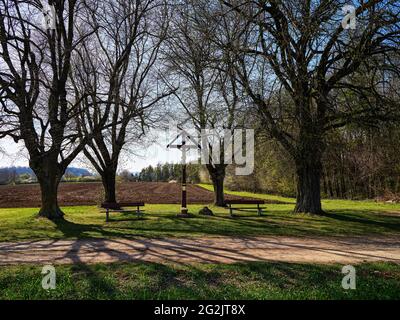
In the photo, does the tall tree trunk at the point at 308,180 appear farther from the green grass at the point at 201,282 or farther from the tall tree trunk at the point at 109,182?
the tall tree trunk at the point at 109,182

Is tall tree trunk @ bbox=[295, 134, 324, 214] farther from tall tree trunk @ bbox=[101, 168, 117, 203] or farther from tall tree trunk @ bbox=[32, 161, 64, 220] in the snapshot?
tall tree trunk @ bbox=[101, 168, 117, 203]

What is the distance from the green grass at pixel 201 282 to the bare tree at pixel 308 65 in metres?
6.54

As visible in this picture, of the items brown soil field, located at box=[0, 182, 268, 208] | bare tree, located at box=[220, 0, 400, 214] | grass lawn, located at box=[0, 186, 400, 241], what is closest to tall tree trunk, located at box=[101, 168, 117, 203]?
brown soil field, located at box=[0, 182, 268, 208]

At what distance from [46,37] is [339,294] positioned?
14085mm

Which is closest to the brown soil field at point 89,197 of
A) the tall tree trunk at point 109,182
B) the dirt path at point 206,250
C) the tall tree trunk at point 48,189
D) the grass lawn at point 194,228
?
the tall tree trunk at point 109,182

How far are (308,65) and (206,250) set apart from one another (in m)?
8.26

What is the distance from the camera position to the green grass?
17.2 feet

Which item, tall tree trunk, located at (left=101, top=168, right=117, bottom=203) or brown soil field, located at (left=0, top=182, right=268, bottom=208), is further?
brown soil field, located at (left=0, top=182, right=268, bottom=208)

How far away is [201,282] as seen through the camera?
19.0 ft

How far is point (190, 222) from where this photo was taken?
1352cm

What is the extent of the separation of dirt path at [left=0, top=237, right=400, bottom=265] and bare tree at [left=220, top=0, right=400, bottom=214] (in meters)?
5.13

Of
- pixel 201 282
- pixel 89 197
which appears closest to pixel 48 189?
pixel 201 282
